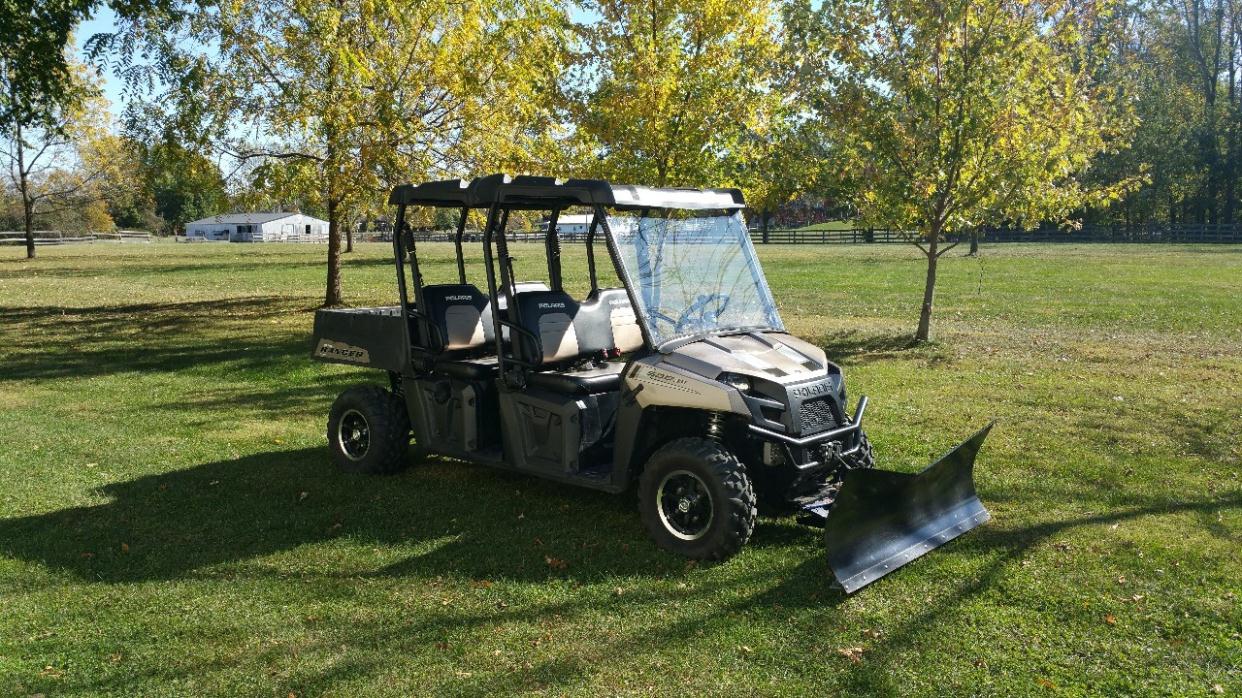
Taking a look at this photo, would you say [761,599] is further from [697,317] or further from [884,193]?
[884,193]

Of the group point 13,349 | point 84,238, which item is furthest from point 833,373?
point 84,238

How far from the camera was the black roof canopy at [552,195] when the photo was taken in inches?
269

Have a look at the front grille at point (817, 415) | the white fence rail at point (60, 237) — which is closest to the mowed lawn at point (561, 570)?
the front grille at point (817, 415)

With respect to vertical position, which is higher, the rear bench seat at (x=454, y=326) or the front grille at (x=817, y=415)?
the rear bench seat at (x=454, y=326)

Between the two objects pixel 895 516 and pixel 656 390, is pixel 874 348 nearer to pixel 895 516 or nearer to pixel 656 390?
pixel 895 516

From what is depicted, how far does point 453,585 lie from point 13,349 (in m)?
14.5

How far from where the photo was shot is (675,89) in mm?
16547

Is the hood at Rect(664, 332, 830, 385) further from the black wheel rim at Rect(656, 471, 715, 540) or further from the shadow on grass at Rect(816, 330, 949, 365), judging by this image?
the shadow on grass at Rect(816, 330, 949, 365)

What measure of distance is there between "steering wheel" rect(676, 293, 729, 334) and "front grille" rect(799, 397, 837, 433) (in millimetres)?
986

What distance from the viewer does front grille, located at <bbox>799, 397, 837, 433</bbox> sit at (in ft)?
21.2

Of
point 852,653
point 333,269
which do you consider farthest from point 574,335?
point 333,269

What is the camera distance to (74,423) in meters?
11.1

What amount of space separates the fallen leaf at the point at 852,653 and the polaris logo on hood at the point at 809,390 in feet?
5.49

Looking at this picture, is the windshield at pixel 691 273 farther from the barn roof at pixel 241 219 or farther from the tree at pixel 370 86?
the barn roof at pixel 241 219
